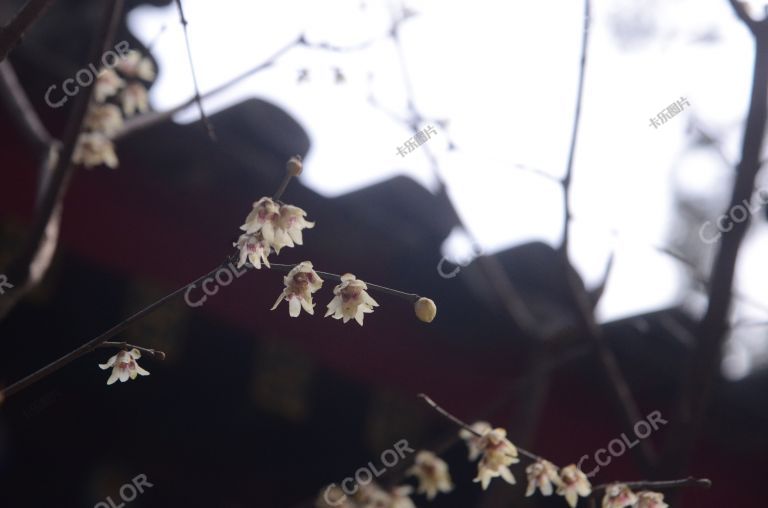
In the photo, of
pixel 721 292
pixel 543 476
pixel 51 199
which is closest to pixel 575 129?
pixel 721 292

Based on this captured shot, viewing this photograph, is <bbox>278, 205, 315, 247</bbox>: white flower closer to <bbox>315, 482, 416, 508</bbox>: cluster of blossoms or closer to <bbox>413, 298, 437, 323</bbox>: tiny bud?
<bbox>413, 298, 437, 323</bbox>: tiny bud

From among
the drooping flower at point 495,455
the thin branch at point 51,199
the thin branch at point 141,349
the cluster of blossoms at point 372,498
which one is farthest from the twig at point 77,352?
the cluster of blossoms at point 372,498

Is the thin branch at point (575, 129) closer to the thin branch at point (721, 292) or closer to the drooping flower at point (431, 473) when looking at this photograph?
the thin branch at point (721, 292)

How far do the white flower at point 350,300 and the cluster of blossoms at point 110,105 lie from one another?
1359mm

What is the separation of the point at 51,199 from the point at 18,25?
82 cm

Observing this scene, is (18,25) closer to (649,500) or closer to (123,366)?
(123,366)

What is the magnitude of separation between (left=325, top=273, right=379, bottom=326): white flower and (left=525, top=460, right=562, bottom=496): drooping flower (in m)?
0.87

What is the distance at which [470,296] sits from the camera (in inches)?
207

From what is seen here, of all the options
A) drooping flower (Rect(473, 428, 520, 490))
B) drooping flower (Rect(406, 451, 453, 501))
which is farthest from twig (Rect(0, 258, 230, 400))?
drooping flower (Rect(406, 451, 453, 501))

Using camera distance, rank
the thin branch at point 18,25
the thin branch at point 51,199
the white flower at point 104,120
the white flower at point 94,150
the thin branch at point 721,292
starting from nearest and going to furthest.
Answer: the thin branch at point 18,25
the thin branch at point 51,199
the thin branch at point 721,292
the white flower at point 94,150
the white flower at point 104,120

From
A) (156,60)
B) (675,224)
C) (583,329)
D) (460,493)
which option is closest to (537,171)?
(583,329)

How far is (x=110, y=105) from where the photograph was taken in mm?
3475

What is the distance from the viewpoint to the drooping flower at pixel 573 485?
2469mm

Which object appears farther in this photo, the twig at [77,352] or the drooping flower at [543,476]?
the drooping flower at [543,476]
